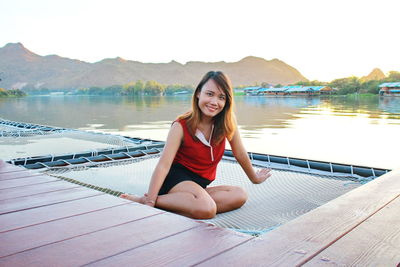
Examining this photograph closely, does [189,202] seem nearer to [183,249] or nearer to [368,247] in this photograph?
[183,249]

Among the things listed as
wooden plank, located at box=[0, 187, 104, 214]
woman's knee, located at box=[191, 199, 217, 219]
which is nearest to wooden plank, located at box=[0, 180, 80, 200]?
wooden plank, located at box=[0, 187, 104, 214]

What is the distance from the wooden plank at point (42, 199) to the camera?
1659 mm

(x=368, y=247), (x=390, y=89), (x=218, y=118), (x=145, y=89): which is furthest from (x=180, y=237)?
(x=145, y=89)

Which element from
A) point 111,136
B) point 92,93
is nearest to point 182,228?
point 111,136

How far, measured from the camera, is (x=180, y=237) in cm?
124

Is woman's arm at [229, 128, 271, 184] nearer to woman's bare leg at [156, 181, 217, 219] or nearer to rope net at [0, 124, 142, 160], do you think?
woman's bare leg at [156, 181, 217, 219]

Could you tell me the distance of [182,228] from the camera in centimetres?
133

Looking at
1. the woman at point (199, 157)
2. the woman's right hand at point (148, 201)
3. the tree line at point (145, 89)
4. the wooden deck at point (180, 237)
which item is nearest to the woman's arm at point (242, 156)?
the woman at point (199, 157)

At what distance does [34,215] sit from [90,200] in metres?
0.26

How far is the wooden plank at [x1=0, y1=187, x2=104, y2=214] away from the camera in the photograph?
1.66 metres

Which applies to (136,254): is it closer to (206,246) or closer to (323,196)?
(206,246)

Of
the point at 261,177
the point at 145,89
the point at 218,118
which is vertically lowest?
the point at 261,177

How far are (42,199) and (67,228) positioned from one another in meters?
0.48

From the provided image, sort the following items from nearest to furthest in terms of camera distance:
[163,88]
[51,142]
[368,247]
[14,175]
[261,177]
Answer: [368,247], [14,175], [261,177], [51,142], [163,88]
